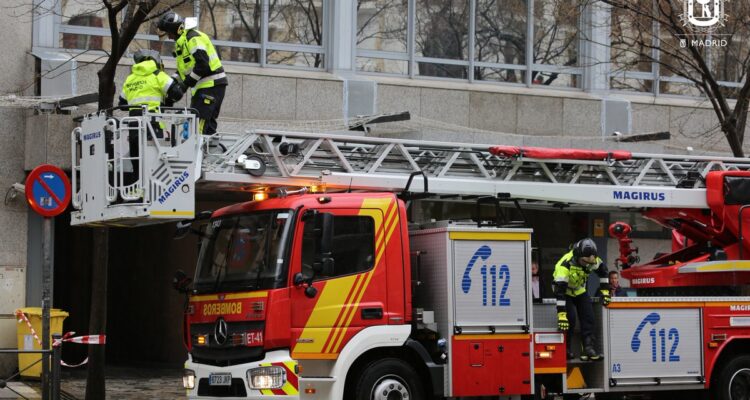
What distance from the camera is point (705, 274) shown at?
14.3m

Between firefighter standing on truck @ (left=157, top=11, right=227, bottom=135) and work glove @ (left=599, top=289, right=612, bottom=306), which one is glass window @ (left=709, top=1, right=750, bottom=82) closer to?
work glove @ (left=599, top=289, right=612, bottom=306)

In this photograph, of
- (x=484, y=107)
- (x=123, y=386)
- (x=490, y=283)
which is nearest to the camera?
(x=490, y=283)

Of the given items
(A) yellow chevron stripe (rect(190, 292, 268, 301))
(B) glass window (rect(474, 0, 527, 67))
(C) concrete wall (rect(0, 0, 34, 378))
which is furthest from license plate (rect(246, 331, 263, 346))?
(B) glass window (rect(474, 0, 527, 67))

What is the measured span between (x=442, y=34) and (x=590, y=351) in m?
9.29

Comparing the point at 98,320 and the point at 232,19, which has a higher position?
the point at 232,19

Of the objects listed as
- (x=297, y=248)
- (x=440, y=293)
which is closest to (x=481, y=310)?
(x=440, y=293)

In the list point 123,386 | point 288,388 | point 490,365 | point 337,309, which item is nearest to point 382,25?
point 123,386

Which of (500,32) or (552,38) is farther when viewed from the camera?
(552,38)

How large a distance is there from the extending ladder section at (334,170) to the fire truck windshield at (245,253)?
0.40 meters

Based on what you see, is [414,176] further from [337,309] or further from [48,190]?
[48,190]

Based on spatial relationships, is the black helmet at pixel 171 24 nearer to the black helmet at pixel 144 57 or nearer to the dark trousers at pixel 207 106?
the black helmet at pixel 144 57

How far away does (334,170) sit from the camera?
12.4m

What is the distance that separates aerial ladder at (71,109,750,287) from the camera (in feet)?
37.1

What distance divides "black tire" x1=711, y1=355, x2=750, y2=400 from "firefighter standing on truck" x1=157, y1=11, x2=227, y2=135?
6326mm
